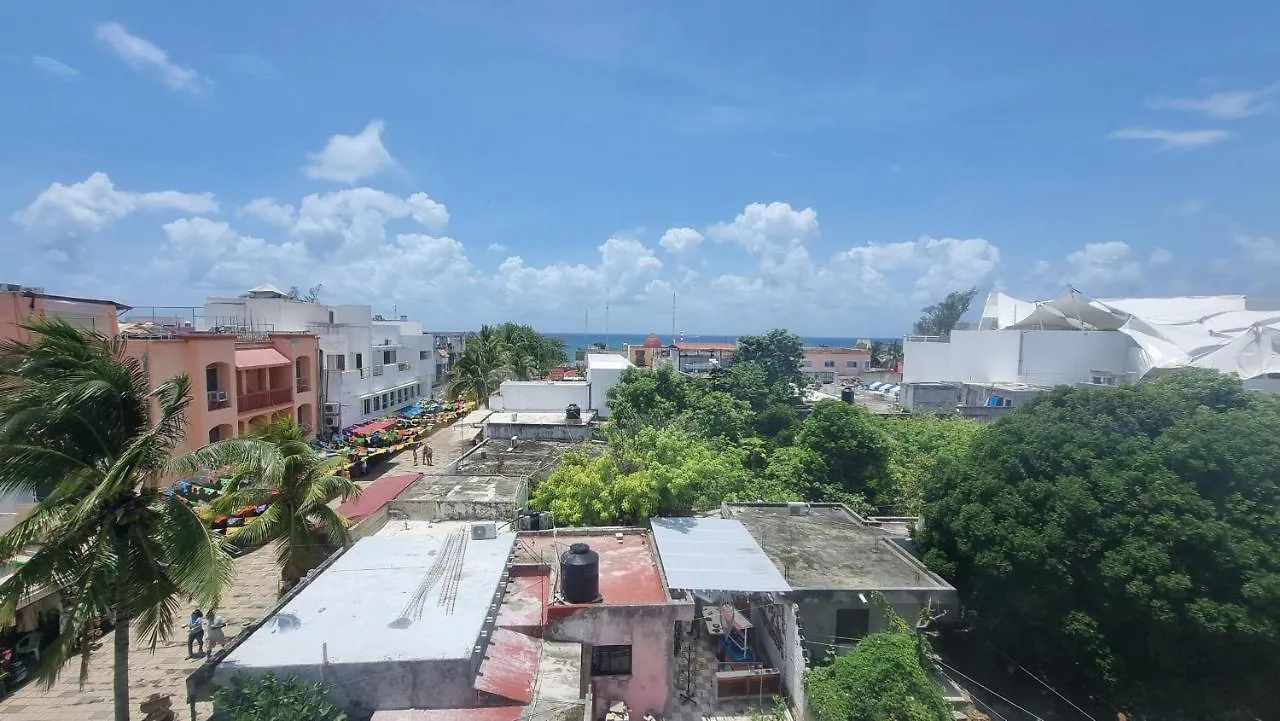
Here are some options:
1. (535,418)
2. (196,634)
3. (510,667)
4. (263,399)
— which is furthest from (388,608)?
(263,399)

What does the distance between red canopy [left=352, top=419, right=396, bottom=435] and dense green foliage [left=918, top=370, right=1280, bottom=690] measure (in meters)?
33.2

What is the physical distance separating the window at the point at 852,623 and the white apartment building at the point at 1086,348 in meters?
28.7

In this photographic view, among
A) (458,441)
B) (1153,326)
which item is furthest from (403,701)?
(1153,326)

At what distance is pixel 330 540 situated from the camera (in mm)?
14500

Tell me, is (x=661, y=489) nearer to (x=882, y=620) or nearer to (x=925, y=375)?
(x=882, y=620)

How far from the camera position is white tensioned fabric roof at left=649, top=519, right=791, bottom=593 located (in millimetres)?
14130

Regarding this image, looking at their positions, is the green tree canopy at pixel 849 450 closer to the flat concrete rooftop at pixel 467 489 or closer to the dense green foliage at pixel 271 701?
the flat concrete rooftop at pixel 467 489

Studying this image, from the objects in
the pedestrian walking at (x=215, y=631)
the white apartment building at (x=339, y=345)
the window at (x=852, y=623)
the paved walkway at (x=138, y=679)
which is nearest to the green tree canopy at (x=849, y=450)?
the window at (x=852, y=623)

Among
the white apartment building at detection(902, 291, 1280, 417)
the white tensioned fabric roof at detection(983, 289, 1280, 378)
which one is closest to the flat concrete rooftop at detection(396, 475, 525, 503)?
the white apartment building at detection(902, 291, 1280, 417)

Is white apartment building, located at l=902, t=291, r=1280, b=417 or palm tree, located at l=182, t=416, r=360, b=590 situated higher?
white apartment building, located at l=902, t=291, r=1280, b=417

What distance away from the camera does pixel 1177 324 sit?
5078cm

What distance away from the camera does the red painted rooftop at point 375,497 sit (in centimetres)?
1941

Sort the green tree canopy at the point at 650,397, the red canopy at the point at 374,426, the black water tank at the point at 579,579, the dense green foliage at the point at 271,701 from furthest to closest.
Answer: the red canopy at the point at 374,426 → the green tree canopy at the point at 650,397 → the black water tank at the point at 579,579 → the dense green foliage at the point at 271,701

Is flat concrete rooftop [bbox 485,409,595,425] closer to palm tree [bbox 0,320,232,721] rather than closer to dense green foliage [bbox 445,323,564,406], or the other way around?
dense green foliage [bbox 445,323,564,406]
